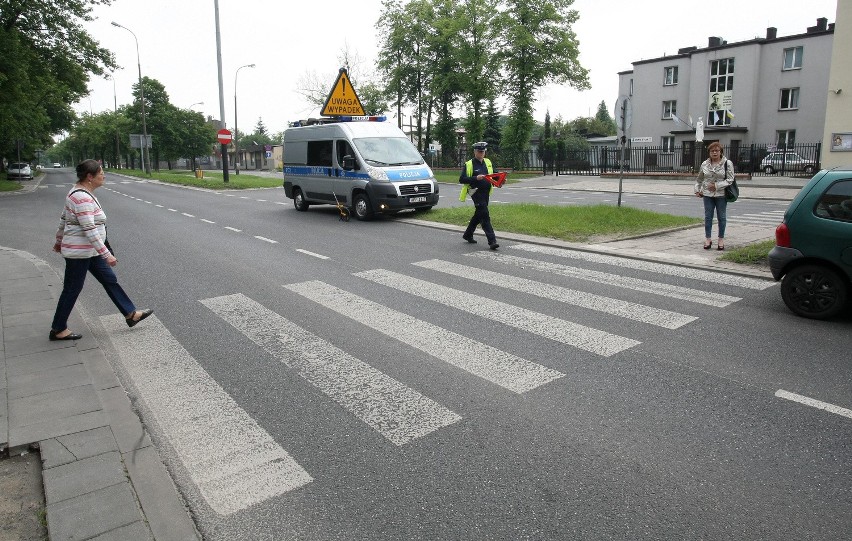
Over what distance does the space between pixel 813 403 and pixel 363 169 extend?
12566 millimetres

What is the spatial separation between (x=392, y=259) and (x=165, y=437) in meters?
6.32

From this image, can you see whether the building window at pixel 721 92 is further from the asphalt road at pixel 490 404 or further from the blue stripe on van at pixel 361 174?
the asphalt road at pixel 490 404

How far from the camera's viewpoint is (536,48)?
133 ft

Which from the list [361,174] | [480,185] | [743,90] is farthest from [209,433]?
[743,90]

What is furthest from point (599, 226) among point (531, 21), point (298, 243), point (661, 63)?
point (661, 63)

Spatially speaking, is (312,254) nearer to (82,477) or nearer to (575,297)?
(575,297)

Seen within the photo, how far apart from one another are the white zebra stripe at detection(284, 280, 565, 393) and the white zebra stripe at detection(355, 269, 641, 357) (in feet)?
2.31

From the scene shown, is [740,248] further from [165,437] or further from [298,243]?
[165,437]

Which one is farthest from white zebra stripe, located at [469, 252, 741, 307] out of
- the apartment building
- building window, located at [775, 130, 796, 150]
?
building window, located at [775, 130, 796, 150]

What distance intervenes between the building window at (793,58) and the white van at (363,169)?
4025cm

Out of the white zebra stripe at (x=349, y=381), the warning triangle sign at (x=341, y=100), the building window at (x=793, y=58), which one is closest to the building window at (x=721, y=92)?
the building window at (x=793, y=58)

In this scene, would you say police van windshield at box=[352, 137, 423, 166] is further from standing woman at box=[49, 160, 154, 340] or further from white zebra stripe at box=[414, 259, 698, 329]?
standing woman at box=[49, 160, 154, 340]

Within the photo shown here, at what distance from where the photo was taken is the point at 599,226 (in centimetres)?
1279

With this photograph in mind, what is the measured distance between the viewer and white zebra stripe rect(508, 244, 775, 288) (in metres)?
8.00
